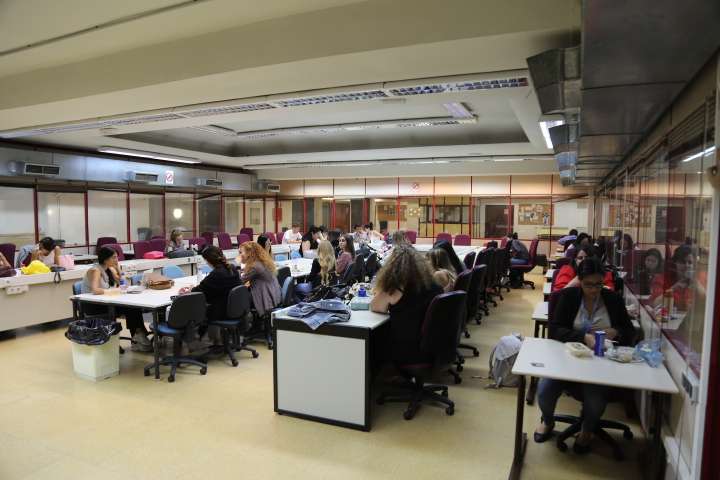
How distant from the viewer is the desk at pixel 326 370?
3.30 metres

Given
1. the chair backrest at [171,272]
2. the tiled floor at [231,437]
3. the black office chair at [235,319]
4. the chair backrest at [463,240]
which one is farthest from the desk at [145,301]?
the chair backrest at [463,240]

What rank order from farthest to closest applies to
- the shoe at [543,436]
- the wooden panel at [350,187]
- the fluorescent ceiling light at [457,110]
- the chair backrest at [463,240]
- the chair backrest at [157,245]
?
the wooden panel at [350,187], the chair backrest at [463,240], the chair backrest at [157,245], the fluorescent ceiling light at [457,110], the shoe at [543,436]

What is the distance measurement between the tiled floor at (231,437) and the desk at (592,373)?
15.7 inches

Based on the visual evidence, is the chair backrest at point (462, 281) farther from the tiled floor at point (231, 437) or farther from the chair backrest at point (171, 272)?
the chair backrest at point (171, 272)

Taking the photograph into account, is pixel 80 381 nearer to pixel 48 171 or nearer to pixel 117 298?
pixel 117 298

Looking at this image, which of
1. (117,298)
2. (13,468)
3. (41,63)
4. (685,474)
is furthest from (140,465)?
(41,63)

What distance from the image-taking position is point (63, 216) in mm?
9258

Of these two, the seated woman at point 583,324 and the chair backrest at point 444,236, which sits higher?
the chair backrest at point 444,236

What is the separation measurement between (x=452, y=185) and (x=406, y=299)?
10.3 meters

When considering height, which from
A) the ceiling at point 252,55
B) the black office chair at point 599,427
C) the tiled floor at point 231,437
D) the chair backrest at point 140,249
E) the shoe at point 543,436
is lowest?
the tiled floor at point 231,437

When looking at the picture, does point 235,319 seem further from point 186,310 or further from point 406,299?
point 406,299

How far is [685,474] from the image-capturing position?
2.13 m

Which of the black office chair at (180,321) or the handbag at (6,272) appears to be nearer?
the black office chair at (180,321)

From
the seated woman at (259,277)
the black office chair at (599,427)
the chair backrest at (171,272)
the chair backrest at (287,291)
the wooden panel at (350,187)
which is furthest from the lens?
the wooden panel at (350,187)
